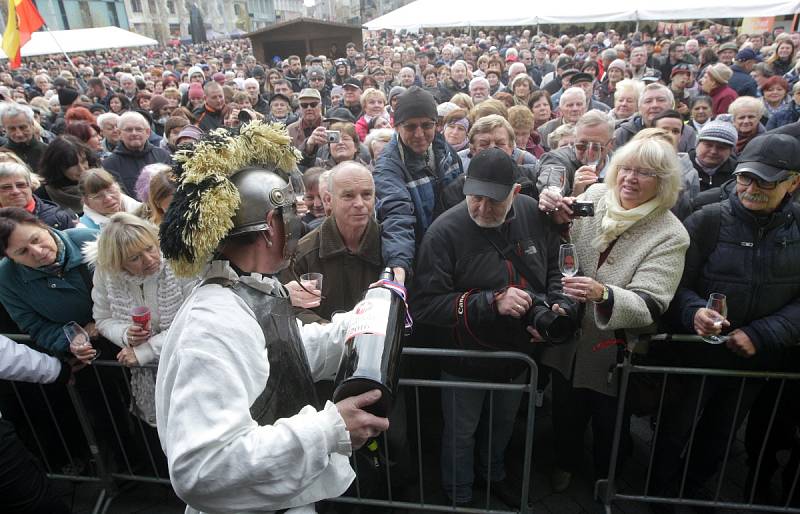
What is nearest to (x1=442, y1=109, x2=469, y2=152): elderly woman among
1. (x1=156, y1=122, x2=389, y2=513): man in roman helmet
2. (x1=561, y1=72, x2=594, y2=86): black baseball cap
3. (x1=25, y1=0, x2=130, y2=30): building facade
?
(x1=156, y1=122, x2=389, y2=513): man in roman helmet

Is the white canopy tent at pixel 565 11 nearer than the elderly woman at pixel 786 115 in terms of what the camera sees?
No

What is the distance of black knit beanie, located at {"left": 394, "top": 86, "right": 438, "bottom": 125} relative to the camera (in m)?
3.51

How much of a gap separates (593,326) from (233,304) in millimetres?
2219

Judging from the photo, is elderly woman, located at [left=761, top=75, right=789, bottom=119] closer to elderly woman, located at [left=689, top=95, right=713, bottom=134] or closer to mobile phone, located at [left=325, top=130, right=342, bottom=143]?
elderly woman, located at [left=689, top=95, right=713, bottom=134]

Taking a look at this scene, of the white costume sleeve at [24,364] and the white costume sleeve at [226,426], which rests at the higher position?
A: the white costume sleeve at [226,426]

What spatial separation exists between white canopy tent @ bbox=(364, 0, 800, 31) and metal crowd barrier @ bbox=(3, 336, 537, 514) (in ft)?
43.6

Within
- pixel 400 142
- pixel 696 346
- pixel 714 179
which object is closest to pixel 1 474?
pixel 400 142

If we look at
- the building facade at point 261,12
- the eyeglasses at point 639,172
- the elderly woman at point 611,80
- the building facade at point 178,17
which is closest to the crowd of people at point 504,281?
the eyeglasses at point 639,172

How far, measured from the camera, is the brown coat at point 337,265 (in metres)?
3.08

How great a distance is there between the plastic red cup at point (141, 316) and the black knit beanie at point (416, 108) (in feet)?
6.86

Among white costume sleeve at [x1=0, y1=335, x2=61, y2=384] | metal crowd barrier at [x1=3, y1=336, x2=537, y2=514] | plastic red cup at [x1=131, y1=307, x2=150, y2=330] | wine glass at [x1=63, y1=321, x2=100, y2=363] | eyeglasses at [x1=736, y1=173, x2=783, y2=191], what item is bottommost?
metal crowd barrier at [x1=3, y1=336, x2=537, y2=514]

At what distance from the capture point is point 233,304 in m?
1.56

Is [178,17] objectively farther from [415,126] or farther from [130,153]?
[415,126]

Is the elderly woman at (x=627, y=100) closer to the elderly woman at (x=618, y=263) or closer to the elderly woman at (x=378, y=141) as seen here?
the elderly woman at (x=378, y=141)
